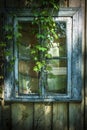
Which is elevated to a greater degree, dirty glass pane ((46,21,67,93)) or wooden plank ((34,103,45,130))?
dirty glass pane ((46,21,67,93))

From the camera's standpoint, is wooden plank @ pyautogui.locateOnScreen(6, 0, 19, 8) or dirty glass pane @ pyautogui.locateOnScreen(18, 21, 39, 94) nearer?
wooden plank @ pyautogui.locateOnScreen(6, 0, 19, 8)

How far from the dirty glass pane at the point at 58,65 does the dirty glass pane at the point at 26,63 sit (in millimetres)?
231

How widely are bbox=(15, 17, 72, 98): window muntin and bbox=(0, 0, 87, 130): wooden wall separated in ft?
0.63

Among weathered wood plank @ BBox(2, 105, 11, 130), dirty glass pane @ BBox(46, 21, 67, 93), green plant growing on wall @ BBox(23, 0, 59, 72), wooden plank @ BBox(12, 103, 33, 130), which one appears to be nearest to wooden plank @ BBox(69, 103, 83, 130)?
dirty glass pane @ BBox(46, 21, 67, 93)

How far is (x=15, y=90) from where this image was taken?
542 cm

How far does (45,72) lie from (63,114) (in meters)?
0.69

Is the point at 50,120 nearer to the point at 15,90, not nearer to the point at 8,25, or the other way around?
the point at 15,90

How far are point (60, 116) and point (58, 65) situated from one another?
2.50ft

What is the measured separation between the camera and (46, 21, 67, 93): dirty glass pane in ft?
17.8

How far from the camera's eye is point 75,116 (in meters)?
5.46

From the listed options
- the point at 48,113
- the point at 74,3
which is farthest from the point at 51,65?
the point at 74,3

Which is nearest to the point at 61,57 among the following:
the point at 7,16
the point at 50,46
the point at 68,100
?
the point at 50,46

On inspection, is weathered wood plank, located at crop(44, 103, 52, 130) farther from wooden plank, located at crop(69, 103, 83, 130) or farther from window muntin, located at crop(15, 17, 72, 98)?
wooden plank, located at crop(69, 103, 83, 130)

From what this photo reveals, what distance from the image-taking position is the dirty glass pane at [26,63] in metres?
5.46
